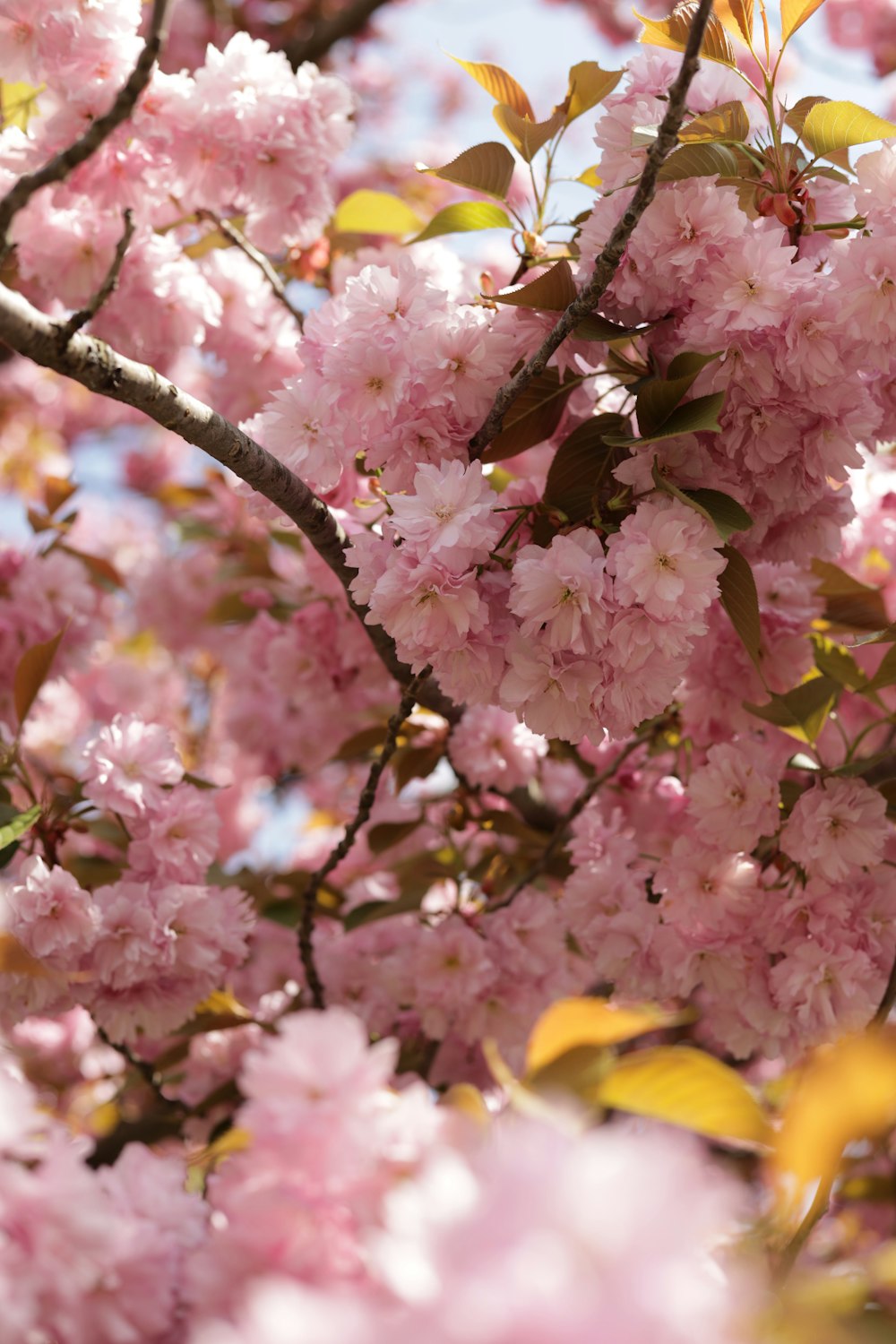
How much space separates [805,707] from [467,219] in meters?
0.76

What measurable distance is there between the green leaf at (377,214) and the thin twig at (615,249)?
0.78 m

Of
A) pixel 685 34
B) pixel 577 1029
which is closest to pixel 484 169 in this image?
pixel 685 34

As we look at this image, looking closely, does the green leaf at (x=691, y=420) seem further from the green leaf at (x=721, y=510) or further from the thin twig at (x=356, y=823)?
the thin twig at (x=356, y=823)

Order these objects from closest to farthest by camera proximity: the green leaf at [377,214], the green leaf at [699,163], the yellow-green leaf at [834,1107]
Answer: the yellow-green leaf at [834,1107] < the green leaf at [699,163] < the green leaf at [377,214]

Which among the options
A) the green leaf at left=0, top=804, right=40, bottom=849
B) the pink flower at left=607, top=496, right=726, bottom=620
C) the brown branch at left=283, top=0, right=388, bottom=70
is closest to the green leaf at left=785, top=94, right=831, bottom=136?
the pink flower at left=607, top=496, right=726, bottom=620

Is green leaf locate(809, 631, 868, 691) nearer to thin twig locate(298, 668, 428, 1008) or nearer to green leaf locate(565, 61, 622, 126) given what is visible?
thin twig locate(298, 668, 428, 1008)

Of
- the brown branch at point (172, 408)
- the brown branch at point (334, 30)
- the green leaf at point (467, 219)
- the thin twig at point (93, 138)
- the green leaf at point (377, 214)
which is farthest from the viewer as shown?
the brown branch at point (334, 30)

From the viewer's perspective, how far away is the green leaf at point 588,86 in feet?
4.39

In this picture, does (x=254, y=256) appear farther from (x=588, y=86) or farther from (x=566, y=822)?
(x=566, y=822)

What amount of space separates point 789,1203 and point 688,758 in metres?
1.13

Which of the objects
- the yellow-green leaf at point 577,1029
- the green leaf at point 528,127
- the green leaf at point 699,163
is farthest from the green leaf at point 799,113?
the yellow-green leaf at point 577,1029

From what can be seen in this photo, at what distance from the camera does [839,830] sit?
136 cm

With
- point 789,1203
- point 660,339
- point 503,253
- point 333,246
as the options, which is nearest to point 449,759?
point 660,339

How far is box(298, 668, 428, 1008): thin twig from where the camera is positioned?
136 centimetres
